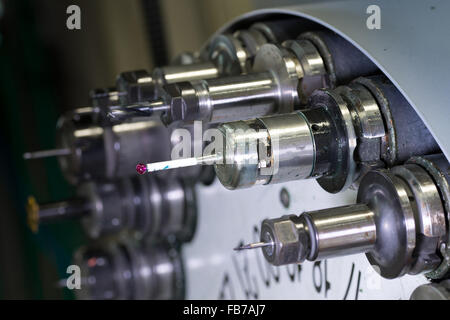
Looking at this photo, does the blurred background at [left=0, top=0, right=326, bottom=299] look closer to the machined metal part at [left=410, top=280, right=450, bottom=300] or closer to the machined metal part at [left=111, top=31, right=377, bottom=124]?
the machined metal part at [left=111, top=31, right=377, bottom=124]

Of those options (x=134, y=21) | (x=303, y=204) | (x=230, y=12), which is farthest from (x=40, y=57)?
(x=303, y=204)

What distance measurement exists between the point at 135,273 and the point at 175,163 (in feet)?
1.58

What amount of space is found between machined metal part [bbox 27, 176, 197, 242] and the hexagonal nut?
39cm

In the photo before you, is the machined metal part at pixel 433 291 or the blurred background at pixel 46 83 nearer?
the machined metal part at pixel 433 291

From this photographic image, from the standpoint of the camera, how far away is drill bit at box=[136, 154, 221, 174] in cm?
45

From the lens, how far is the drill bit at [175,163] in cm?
45

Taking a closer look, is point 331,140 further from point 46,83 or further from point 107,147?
point 46,83

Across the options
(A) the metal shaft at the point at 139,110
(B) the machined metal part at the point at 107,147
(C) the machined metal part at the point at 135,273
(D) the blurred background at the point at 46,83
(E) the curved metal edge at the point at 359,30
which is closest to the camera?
(E) the curved metal edge at the point at 359,30

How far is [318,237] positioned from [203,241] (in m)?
0.40

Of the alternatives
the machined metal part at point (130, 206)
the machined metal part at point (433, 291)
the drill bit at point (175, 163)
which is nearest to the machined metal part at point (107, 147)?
the machined metal part at point (130, 206)

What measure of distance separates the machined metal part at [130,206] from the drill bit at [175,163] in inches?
14.9

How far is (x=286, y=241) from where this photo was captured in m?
0.44

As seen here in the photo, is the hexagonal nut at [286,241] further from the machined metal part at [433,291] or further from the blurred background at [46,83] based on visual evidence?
the blurred background at [46,83]

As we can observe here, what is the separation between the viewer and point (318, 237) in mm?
444
